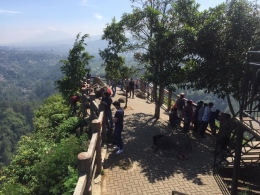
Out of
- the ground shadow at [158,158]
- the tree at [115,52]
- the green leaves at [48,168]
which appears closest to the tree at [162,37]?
the tree at [115,52]

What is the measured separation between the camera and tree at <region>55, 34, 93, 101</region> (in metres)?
12.8

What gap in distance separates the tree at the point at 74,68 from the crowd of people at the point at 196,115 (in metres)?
5.44

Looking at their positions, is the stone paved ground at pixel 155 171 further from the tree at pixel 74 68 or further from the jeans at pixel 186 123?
the tree at pixel 74 68

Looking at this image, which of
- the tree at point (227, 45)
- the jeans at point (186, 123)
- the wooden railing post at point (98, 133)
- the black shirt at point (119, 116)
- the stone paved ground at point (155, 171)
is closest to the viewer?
the wooden railing post at point (98, 133)

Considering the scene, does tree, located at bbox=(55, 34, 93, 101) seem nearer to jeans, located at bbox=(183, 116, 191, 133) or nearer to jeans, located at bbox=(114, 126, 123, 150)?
jeans, located at bbox=(114, 126, 123, 150)

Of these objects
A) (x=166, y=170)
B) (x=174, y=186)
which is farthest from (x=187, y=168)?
(x=174, y=186)

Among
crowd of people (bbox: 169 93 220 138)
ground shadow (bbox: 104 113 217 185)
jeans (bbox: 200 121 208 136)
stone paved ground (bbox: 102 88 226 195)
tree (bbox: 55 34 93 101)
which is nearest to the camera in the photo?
stone paved ground (bbox: 102 88 226 195)

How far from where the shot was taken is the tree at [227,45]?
8875 mm

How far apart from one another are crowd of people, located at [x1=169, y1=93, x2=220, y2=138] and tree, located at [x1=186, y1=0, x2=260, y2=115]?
3.63 feet

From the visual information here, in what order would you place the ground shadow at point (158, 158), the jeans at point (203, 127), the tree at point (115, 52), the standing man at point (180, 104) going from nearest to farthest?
the ground shadow at point (158, 158) → the jeans at point (203, 127) → the standing man at point (180, 104) → the tree at point (115, 52)

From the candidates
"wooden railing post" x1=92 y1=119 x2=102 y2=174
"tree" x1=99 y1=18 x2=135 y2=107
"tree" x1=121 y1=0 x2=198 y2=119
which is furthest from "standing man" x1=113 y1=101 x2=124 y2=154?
"tree" x1=99 y1=18 x2=135 y2=107

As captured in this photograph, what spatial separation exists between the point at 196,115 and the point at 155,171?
4.32 metres

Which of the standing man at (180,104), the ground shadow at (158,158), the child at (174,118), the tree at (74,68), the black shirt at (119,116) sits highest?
the tree at (74,68)

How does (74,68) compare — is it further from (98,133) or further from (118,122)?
(98,133)
